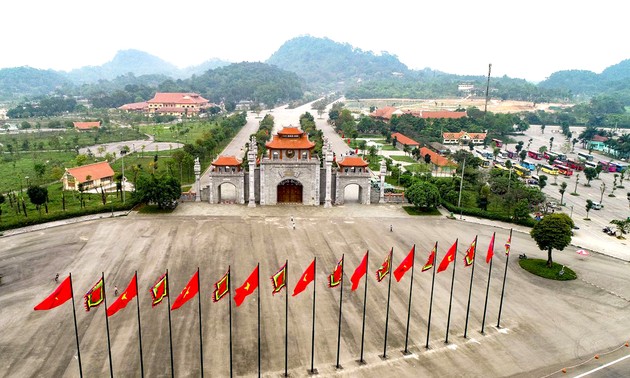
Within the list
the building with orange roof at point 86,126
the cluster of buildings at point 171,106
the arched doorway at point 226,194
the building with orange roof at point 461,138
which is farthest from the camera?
the cluster of buildings at point 171,106

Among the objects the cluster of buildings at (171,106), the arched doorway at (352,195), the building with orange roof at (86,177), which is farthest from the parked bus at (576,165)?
the cluster of buildings at (171,106)

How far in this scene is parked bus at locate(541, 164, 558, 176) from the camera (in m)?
74.1

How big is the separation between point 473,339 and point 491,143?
8662cm

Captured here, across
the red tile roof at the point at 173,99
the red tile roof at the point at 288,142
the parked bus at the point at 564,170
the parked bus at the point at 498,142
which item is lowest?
the parked bus at the point at 564,170

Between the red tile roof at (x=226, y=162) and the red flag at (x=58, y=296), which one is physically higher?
the red tile roof at (x=226, y=162)

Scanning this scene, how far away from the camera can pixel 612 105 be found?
16238cm

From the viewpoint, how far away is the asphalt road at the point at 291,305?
2430 centimetres

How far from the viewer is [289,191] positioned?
53.7 meters

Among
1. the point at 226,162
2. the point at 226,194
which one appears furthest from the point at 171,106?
the point at 226,162

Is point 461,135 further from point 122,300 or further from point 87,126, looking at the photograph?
point 122,300

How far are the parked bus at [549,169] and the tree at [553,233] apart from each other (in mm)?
41413

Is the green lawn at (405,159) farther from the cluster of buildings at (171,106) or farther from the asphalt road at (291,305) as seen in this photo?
the cluster of buildings at (171,106)

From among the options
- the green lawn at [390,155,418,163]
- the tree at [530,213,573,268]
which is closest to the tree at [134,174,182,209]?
the tree at [530,213,573,268]

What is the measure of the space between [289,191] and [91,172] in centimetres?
2720
